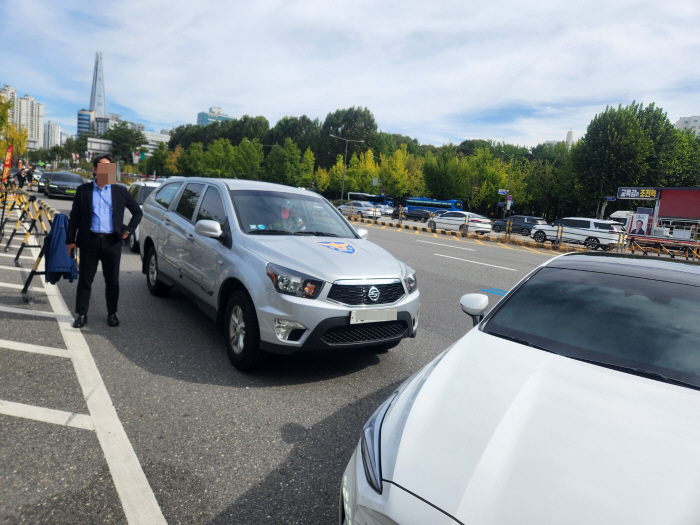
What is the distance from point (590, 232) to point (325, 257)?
26.7 m

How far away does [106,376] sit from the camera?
156 inches

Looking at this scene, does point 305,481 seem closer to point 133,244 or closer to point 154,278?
point 154,278

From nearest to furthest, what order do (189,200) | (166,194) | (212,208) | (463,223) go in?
1. (212,208)
2. (189,200)
3. (166,194)
4. (463,223)

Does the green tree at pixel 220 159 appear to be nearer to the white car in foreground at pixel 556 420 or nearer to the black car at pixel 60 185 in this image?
the black car at pixel 60 185

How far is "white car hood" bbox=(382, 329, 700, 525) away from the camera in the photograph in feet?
4.95

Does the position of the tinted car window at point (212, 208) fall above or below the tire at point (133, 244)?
above

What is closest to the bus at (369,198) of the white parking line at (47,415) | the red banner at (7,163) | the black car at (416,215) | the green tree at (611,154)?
the black car at (416,215)

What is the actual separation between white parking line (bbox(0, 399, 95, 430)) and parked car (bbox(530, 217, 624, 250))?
87.0ft

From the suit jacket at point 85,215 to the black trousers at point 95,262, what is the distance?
0.08 meters

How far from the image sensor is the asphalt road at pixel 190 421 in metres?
2.49

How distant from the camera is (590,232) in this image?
2708 centimetres

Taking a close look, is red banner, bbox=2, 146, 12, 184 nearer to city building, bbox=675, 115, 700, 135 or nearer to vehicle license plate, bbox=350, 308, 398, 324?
vehicle license plate, bbox=350, 308, 398, 324

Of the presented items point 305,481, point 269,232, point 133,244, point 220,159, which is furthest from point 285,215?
point 220,159

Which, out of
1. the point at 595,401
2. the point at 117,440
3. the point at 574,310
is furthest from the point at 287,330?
the point at 595,401
